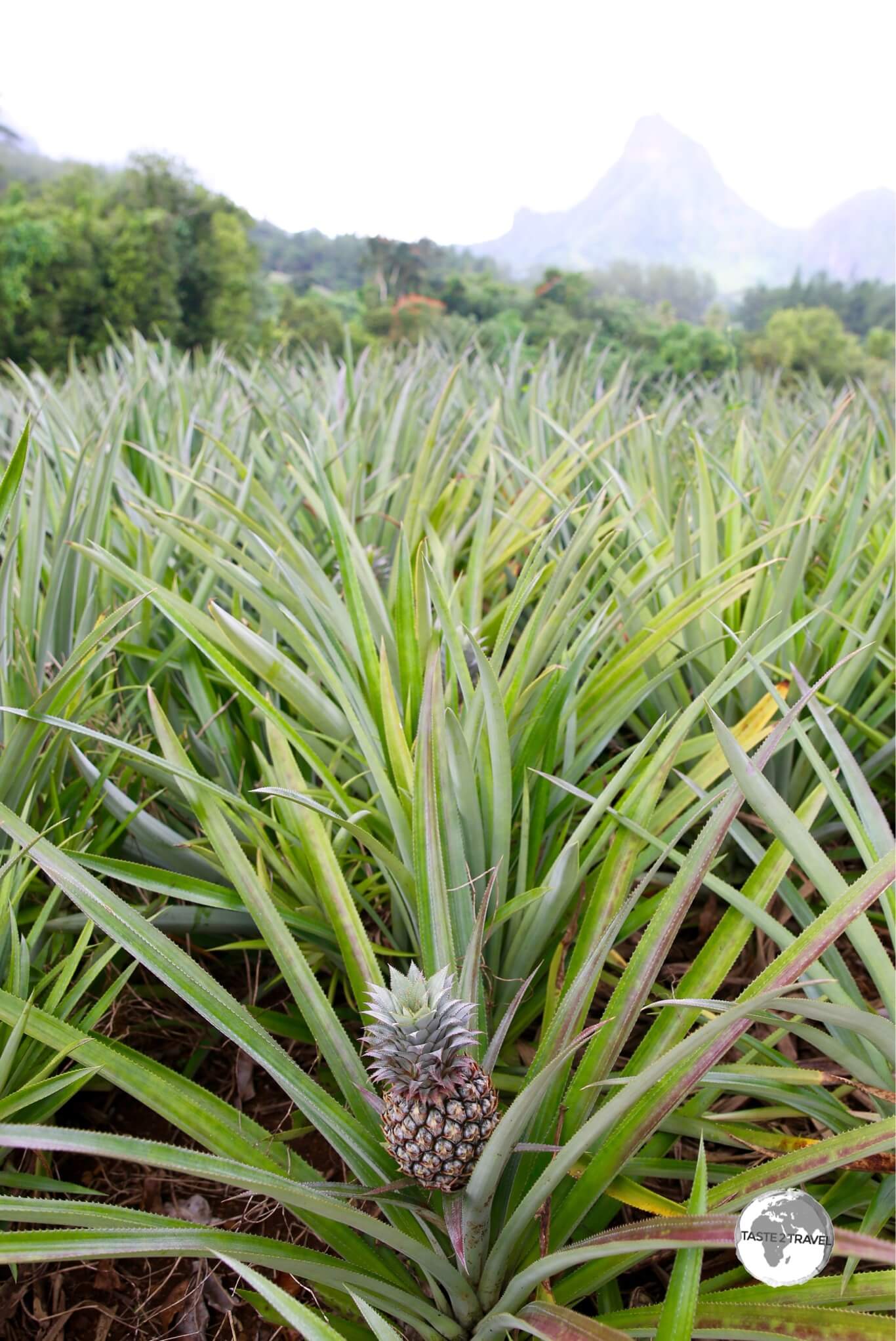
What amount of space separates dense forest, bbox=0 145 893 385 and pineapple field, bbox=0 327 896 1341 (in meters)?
2.60

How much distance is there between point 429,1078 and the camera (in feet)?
1.44

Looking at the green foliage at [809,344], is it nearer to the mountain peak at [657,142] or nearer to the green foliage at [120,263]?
the mountain peak at [657,142]

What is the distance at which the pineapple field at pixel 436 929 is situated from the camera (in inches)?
17.7

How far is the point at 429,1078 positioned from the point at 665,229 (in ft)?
16.6

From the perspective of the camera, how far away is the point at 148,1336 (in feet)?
1.96

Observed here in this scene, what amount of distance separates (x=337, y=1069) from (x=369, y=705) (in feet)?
1.17

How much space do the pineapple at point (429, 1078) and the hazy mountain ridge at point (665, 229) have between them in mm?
3061

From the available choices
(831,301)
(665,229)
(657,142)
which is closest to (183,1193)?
(657,142)

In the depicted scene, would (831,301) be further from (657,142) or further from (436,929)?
(436,929)

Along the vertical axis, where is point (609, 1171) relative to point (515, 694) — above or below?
below

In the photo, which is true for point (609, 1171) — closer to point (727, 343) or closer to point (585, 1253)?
point (585, 1253)

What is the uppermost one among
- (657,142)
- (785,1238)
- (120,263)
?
(657,142)

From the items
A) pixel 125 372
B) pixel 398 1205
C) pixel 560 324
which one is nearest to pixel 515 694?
pixel 398 1205

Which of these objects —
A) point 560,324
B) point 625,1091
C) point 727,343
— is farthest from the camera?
point 560,324
